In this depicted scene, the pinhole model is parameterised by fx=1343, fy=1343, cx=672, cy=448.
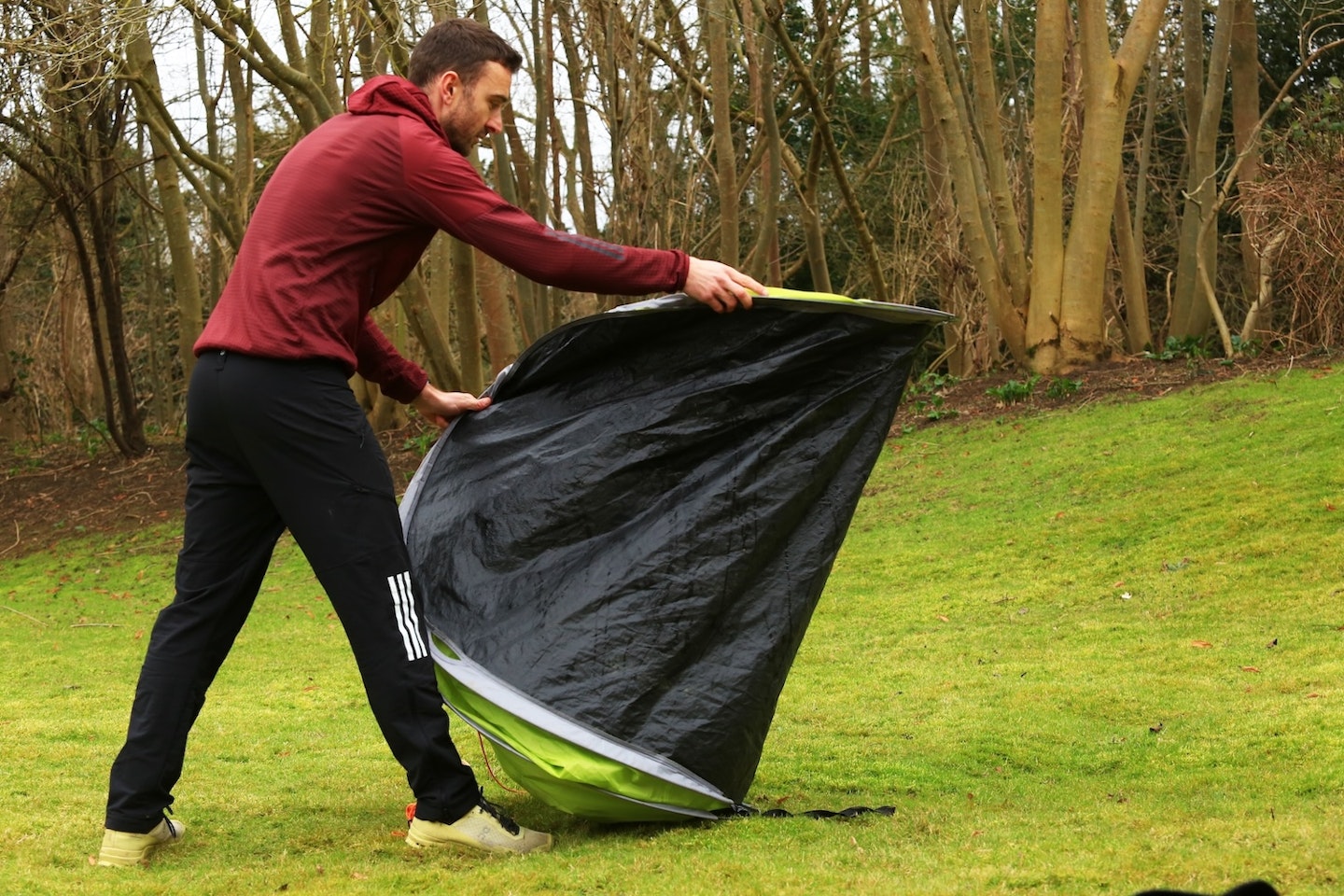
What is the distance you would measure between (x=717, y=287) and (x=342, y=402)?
104 centimetres

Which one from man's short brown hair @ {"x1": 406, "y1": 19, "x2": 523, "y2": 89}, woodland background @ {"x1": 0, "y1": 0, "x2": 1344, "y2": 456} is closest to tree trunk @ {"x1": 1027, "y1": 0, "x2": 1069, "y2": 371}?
woodland background @ {"x1": 0, "y1": 0, "x2": 1344, "y2": 456}

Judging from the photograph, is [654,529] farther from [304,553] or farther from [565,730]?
[304,553]

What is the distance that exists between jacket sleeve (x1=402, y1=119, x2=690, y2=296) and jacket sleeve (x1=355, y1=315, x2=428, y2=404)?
61 centimetres

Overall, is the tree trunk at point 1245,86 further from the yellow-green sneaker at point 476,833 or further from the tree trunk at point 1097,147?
the yellow-green sneaker at point 476,833

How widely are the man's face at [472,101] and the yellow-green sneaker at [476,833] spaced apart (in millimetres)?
1810

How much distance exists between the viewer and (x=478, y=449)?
4.05 m

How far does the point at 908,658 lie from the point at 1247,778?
2.69 meters

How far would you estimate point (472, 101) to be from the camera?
3613 millimetres

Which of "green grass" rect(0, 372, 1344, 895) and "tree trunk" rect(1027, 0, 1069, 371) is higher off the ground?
"tree trunk" rect(1027, 0, 1069, 371)

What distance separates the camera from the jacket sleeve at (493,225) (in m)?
3.44

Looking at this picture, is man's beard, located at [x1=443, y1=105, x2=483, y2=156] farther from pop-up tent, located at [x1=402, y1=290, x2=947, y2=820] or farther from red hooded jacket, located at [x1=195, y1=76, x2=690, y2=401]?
pop-up tent, located at [x1=402, y1=290, x2=947, y2=820]

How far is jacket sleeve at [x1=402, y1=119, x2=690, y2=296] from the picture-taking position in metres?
3.44

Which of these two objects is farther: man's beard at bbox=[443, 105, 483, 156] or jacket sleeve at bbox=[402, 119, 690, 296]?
man's beard at bbox=[443, 105, 483, 156]

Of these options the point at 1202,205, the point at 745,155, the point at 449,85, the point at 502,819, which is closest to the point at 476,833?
the point at 502,819
